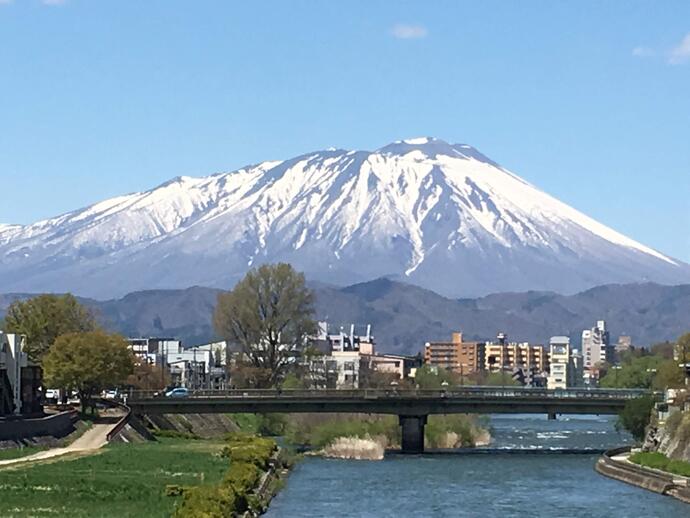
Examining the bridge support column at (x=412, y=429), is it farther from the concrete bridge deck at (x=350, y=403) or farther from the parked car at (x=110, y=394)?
the parked car at (x=110, y=394)

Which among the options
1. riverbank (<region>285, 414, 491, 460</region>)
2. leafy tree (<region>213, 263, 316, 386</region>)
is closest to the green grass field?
riverbank (<region>285, 414, 491, 460</region>)

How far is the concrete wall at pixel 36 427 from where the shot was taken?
82062 mm

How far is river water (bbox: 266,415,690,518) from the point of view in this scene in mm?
64250

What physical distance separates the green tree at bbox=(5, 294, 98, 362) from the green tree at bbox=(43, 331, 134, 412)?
12.2 m

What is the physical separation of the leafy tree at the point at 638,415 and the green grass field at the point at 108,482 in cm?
3137

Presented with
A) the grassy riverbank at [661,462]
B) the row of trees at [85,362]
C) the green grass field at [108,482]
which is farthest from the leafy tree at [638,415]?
the green grass field at [108,482]

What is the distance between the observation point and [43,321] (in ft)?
406

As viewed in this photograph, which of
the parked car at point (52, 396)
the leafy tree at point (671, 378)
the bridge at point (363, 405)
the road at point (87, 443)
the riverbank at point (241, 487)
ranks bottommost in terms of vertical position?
the riverbank at point (241, 487)

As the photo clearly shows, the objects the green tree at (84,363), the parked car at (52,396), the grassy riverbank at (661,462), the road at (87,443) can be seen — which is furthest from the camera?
the parked car at (52,396)

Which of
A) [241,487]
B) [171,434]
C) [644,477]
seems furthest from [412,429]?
[241,487]

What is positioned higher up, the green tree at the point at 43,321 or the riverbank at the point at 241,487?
the green tree at the point at 43,321

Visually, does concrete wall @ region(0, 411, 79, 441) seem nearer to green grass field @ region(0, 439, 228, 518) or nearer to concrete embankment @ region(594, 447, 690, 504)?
green grass field @ region(0, 439, 228, 518)

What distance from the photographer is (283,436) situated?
127 metres

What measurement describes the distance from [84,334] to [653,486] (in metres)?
46.9
